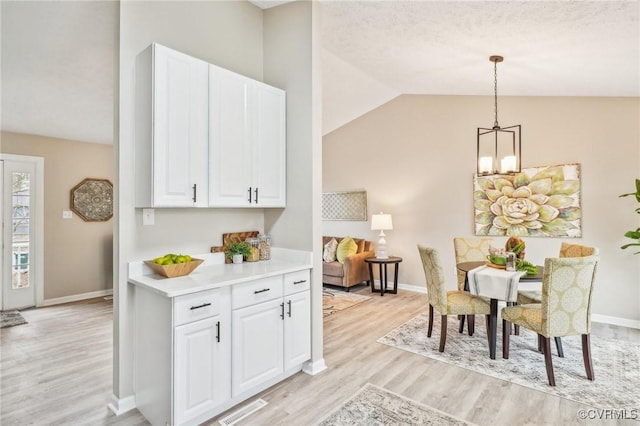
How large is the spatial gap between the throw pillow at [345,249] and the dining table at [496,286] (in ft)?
8.45

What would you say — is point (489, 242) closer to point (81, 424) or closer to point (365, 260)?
point (365, 260)

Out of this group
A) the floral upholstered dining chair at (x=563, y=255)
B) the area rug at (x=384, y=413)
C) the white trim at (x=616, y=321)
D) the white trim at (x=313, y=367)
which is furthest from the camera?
the white trim at (x=616, y=321)

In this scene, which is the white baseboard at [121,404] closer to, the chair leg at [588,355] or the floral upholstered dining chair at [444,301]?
the floral upholstered dining chair at [444,301]

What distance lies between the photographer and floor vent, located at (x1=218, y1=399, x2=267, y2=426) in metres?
Result: 2.16

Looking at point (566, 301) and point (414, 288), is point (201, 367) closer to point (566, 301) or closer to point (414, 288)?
point (566, 301)

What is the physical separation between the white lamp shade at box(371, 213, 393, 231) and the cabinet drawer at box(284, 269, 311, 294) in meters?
2.93

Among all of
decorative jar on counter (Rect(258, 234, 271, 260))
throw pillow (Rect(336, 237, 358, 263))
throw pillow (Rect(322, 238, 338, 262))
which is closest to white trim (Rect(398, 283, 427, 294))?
throw pillow (Rect(336, 237, 358, 263))

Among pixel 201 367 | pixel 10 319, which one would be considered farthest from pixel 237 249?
pixel 10 319

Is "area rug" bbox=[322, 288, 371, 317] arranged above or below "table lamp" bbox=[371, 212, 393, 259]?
below

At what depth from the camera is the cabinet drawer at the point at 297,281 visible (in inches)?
103

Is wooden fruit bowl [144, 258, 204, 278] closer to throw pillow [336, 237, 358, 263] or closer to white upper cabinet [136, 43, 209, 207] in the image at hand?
white upper cabinet [136, 43, 209, 207]

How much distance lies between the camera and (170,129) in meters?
2.24

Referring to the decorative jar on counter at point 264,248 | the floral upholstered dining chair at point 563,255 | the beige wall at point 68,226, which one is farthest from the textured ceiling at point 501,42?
the beige wall at point 68,226

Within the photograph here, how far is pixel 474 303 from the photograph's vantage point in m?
3.18
